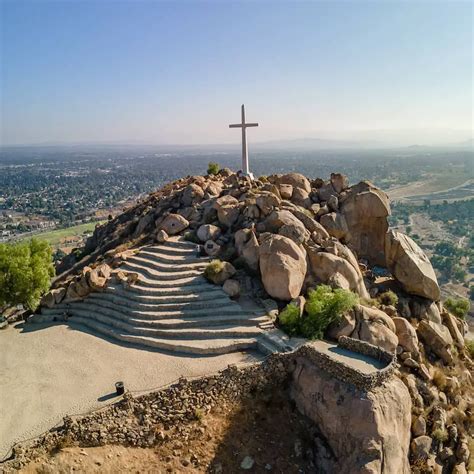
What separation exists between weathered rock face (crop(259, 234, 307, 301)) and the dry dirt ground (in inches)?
205

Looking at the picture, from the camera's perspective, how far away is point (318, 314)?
54.7ft

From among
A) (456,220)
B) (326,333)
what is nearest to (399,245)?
(326,333)

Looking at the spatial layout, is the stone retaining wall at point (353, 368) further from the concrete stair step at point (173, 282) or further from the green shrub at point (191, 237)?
the green shrub at point (191, 237)

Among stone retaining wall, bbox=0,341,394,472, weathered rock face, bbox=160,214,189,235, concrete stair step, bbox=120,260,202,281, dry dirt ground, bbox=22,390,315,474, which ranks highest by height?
weathered rock face, bbox=160,214,189,235

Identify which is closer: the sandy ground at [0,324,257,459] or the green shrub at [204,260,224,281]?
the sandy ground at [0,324,257,459]

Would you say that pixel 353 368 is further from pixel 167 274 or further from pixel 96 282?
→ pixel 96 282

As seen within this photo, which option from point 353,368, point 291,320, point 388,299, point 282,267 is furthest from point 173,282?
point 388,299

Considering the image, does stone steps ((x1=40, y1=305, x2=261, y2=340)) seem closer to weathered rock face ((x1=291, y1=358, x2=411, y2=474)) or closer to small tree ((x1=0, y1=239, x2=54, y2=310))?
weathered rock face ((x1=291, y1=358, x2=411, y2=474))

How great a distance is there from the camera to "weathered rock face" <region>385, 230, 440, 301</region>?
71.9 ft

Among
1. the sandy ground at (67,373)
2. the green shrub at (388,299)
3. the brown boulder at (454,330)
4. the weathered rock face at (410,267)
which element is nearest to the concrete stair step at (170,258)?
the sandy ground at (67,373)

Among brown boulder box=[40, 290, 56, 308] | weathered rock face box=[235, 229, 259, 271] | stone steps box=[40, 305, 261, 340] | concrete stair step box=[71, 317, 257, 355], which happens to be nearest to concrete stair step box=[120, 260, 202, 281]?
weathered rock face box=[235, 229, 259, 271]

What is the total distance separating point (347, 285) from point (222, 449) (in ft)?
32.7

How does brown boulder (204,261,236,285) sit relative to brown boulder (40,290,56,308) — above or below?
above

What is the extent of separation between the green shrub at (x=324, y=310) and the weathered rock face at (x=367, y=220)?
963 centimetres
